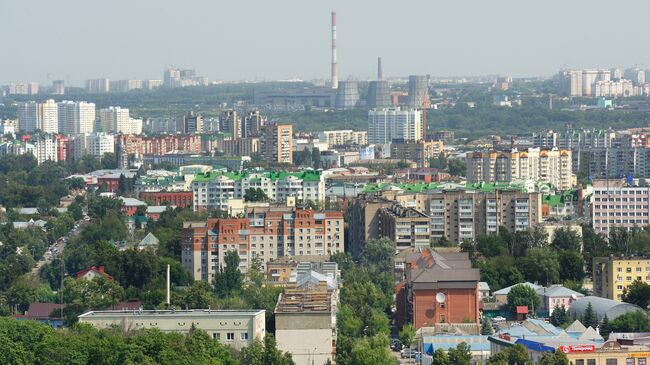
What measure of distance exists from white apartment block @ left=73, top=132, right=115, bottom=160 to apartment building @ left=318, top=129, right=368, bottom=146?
754cm

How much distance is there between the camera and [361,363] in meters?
15.6

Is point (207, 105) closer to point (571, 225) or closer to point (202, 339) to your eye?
point (571, 225)

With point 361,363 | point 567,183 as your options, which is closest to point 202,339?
point 361,363

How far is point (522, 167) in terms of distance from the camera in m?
39.0

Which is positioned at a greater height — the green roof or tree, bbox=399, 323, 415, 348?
the green roof

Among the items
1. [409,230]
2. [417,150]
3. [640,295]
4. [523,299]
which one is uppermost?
[409,230]

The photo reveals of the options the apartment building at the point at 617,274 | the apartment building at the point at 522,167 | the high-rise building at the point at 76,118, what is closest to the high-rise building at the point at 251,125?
the high-rise building at the point at 76,118

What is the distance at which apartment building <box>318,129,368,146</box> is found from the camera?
6245 cm

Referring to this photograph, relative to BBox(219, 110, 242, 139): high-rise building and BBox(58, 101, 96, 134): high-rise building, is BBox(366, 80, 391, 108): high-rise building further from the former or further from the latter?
BBox(219, 110, 242, 139): high-rise building

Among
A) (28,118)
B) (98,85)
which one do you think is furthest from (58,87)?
(28,118)

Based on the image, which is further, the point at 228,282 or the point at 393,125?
the point at 393,125

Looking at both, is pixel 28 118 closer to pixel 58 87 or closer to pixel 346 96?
pixel 346 96

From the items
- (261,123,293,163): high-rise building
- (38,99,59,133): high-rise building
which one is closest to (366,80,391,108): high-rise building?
(38,99,59,133): high-rise building

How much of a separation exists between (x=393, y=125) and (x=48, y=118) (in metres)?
14.5
